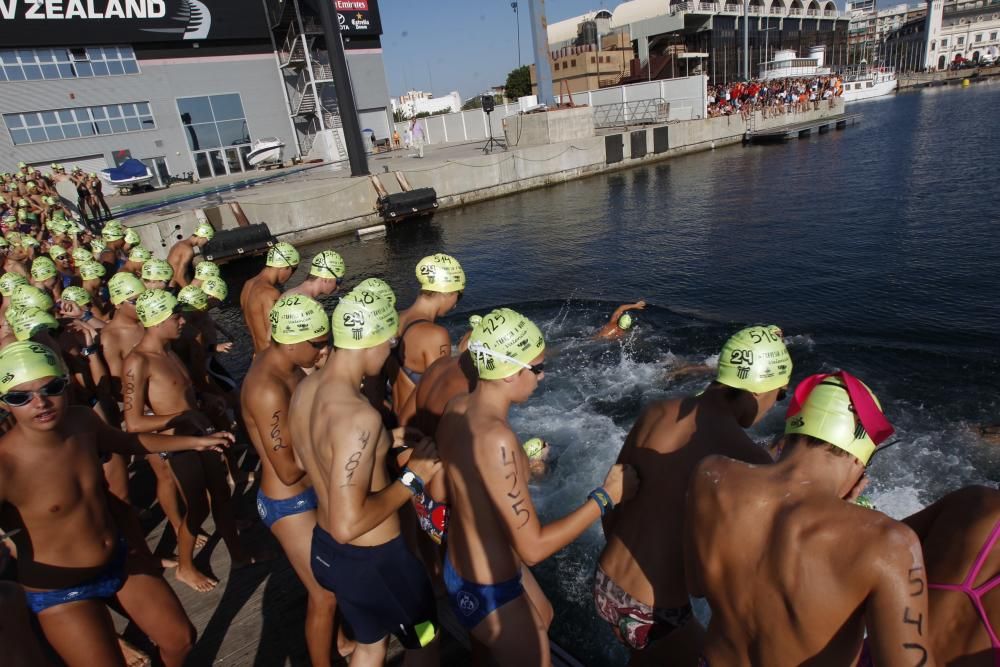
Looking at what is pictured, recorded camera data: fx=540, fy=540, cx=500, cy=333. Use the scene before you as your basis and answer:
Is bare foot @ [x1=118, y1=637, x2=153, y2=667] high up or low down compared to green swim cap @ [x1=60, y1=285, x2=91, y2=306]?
down

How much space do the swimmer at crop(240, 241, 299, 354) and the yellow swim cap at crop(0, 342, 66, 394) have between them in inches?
133

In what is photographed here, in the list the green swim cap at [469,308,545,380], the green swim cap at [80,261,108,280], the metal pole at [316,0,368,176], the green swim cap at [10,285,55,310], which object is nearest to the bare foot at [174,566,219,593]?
the green swim cap at [10,285,55,310]

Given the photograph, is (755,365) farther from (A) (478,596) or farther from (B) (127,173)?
(B) (127,173)

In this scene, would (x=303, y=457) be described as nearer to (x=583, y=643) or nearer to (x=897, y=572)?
(x=897, y=572)

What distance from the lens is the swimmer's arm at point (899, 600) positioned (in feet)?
5.15

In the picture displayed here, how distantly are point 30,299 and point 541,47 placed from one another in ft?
123

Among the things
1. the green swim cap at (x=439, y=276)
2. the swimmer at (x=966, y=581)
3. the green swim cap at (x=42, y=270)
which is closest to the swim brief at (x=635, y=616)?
the swimmer at (x=966, y=581)

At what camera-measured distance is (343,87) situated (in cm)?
2294

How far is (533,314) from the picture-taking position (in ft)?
41.3

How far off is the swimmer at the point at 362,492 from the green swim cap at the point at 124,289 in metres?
3.98

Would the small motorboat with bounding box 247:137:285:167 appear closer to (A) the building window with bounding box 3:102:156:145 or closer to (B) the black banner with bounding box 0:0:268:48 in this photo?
(A) the building window with bounding box 3:102:156:145

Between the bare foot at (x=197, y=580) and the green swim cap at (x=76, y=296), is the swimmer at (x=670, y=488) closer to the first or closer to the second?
the bare foot at (x=197, y=580)

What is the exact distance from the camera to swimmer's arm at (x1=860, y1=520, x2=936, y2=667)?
1568 mm

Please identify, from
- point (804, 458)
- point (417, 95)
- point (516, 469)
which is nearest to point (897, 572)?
point (804, 458)
